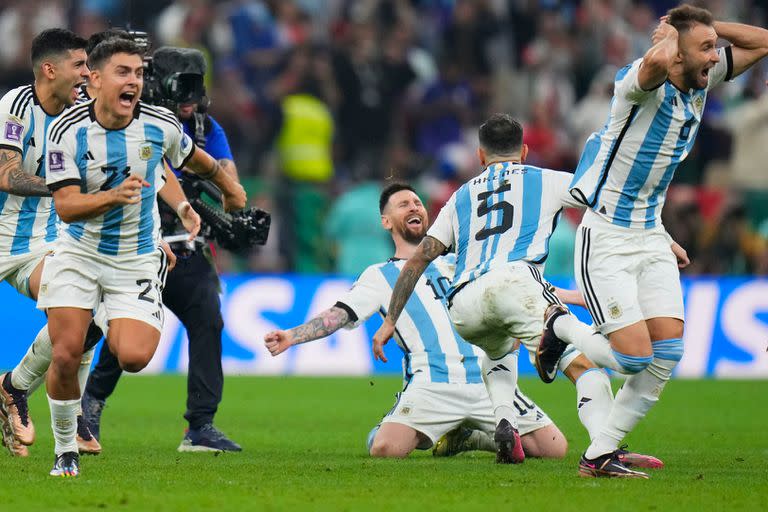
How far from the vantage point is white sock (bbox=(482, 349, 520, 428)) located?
8023 mm

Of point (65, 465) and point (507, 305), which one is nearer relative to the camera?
point (65, 465)

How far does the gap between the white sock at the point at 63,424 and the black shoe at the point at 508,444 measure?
7.93 ft

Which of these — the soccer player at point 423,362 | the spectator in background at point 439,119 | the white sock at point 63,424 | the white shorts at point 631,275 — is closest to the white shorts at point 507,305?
the white shorts at point 631,275

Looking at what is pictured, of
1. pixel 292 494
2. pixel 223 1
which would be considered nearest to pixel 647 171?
pixel 292 494

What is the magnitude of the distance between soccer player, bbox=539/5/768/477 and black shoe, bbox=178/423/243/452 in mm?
2589

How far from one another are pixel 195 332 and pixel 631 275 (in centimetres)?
330

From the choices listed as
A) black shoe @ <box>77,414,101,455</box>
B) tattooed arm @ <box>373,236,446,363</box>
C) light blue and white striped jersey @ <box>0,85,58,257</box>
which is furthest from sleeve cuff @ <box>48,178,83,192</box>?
tattooed arm @ <box>373,236,446,363</box>

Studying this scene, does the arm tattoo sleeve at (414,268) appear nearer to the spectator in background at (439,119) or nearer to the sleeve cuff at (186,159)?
the sleeve cuff at (186,159)

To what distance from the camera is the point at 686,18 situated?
7156mm

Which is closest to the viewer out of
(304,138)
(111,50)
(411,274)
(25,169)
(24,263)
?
(111,50)

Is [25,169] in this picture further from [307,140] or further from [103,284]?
[307,140]

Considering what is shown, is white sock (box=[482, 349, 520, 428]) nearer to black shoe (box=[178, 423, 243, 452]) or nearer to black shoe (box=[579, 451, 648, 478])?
black shoe (box=[579, 451, 648, 478])

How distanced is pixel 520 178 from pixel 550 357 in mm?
1204

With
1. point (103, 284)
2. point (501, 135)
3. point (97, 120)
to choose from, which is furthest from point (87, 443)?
point (501, 135)
